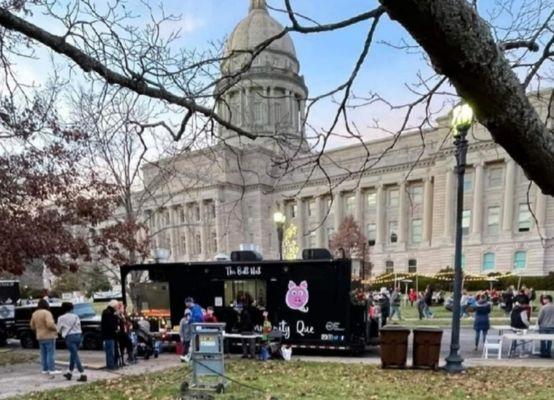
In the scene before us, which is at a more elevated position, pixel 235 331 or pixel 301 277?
pixel 301 277

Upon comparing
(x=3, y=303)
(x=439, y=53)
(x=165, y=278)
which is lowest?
(x=3, y=303)

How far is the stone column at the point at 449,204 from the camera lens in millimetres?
69188

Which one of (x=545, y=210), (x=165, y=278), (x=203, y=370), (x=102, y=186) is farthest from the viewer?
(x=545, y=210)

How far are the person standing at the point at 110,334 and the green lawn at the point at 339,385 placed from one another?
68.4 inches

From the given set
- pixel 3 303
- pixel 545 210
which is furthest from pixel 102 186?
pixel 545 210

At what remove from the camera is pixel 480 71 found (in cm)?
172

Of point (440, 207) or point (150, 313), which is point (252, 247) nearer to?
point (150, 313)

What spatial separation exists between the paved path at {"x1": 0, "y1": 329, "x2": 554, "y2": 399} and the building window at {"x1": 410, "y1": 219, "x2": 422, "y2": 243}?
58732mm

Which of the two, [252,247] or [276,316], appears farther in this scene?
[252,247]

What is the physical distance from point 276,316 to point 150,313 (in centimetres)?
476

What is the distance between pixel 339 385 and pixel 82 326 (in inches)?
479

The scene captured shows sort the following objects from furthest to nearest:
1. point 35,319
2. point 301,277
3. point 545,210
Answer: point 545,210 → point 301,277 → point 35,319

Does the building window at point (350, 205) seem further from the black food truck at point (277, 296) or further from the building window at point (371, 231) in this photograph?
the black food truck at point (277, 296)

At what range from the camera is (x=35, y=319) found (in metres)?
12.2
